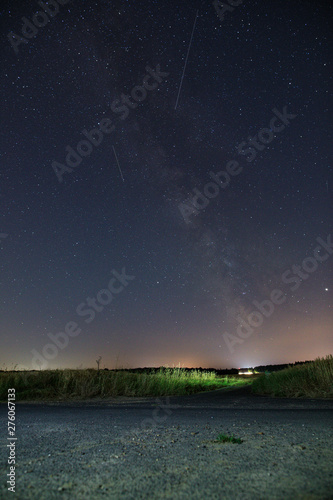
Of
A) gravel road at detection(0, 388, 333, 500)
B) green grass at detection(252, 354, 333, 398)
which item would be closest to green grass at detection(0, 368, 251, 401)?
green grass at detection(252, 354, 333, 398)

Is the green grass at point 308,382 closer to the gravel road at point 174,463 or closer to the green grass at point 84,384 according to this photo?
the green grass at point 84,384

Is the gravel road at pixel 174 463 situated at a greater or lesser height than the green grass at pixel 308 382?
greater

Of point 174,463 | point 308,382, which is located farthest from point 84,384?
point 174,463

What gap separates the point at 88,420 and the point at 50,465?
3.18 meters

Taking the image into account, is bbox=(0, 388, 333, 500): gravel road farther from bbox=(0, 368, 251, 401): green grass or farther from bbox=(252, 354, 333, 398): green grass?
bbox=(0, 368, 251, 401): green grass

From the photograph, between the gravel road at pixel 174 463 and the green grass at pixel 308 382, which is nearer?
the gravel road at pixel 174 463

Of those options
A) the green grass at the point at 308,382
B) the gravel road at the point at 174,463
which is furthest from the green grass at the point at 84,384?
the gravel road at the point at 174,463

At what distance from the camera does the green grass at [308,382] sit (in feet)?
37.8

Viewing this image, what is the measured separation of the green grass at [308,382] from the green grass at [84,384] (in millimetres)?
5410

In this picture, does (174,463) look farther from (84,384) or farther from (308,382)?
(308,382)

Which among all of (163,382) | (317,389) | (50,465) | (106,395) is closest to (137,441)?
(50,465)

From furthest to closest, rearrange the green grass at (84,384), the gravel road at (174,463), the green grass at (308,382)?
the green grass at (84,384) → the green grass at (308,382) → the gravel road at (174,463)

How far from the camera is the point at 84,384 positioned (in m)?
13.4

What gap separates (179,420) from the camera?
18.1 ft
